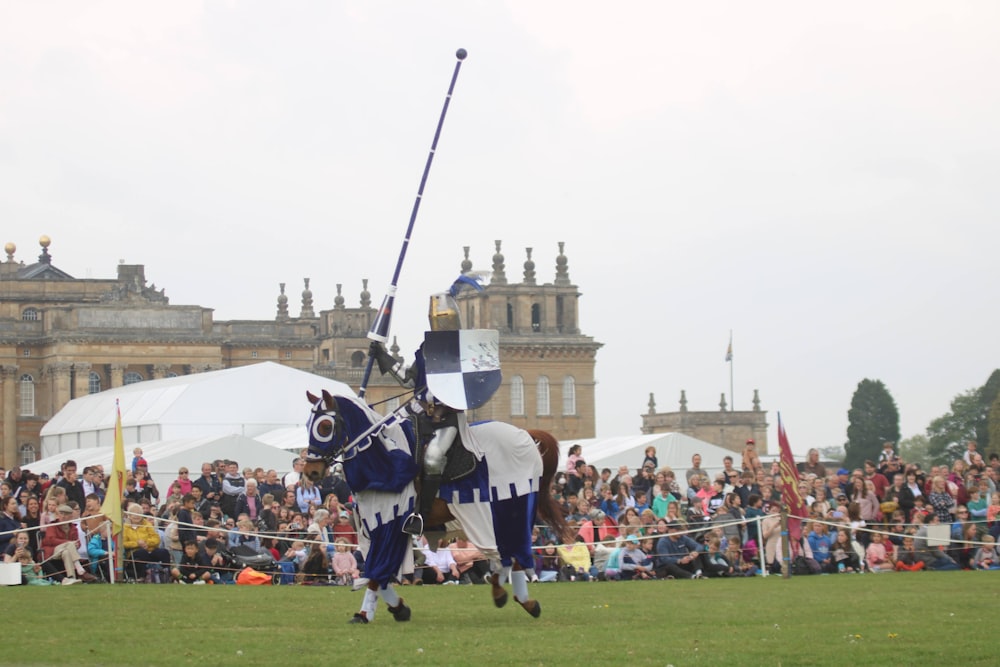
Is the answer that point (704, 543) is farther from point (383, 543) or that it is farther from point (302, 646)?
point (302, 646)

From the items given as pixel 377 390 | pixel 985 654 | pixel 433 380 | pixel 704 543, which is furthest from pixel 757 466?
pixel 377 390

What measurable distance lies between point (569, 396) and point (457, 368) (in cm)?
10291

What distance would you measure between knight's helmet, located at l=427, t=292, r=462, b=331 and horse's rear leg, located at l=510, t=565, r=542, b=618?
7.30 feet

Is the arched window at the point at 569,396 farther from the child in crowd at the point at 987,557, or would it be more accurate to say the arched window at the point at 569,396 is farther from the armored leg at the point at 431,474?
the armored leg at the point at 431,474

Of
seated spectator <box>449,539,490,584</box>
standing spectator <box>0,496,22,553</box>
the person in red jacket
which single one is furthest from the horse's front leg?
standing spectator <box>0,496,22,553</box>

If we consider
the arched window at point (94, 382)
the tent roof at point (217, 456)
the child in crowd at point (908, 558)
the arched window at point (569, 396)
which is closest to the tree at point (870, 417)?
the arched window at point (569, 396)

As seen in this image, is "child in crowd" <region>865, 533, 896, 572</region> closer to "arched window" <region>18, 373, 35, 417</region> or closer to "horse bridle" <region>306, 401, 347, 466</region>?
"horse bridle" <region>306, 401, 347, 466</region>

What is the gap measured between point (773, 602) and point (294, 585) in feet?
24.5

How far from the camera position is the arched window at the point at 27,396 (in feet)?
351

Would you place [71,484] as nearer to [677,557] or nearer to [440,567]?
[440,567]

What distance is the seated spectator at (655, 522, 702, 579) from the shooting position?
23938mm

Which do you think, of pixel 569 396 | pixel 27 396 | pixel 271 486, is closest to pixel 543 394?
pixel 569 396

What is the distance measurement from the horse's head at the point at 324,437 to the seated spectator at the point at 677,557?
394 inches

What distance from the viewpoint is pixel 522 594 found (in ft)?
50.5
